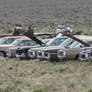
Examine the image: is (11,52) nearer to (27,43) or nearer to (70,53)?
(27,43)

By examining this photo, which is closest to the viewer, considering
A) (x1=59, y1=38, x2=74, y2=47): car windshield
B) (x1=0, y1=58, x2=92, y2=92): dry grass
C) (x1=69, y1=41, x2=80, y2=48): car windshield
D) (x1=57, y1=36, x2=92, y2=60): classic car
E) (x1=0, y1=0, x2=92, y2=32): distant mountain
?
(x1=0, y1=58, x2=92, y2=92): dry grass

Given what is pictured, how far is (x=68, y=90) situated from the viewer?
11055mm

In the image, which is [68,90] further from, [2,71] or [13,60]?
[13,60]

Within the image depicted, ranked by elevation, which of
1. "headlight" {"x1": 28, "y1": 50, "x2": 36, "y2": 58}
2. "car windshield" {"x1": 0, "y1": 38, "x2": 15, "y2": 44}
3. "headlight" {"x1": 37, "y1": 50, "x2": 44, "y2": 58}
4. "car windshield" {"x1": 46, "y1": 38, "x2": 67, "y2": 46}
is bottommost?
"car windshield" {"x1": 0, "y1": 38, "x2": 15, "y2": 44}

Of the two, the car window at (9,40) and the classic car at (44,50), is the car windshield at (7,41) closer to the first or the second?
the car window at (9,40)

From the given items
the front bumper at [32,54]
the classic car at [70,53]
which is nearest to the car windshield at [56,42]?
the front bumper at [32,54]

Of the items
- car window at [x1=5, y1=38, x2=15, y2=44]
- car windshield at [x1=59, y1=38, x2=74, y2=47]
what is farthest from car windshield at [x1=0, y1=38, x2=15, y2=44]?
car windshield at [x1=59, y1=38, x2=74, y2=47]

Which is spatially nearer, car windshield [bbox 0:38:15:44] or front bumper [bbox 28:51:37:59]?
front bumper [bbox 28:51:37:59]

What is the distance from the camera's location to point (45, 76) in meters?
14.2

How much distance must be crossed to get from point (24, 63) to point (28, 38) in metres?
3.64

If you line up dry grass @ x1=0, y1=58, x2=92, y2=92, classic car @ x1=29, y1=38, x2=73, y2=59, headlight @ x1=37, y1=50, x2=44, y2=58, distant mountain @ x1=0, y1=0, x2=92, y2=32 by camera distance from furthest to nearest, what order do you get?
distant mountain @ x1=0, y1=0, x2=92, y2=32, headlight @ x1=37, y1=50, x2=44, y2=58, classic car @ x1=29, y1=38, x2=73, y2=59, dry grass @ x1=0, y1=58, x2=92, y2=92

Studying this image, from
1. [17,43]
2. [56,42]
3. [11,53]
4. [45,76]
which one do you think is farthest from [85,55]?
[17,43]

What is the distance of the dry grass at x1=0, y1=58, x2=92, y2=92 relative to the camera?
37.7 feet

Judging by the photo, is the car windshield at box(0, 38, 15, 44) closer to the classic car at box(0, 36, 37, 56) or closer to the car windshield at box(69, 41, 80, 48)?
the classic car at box(0, 36, 37, 56)
